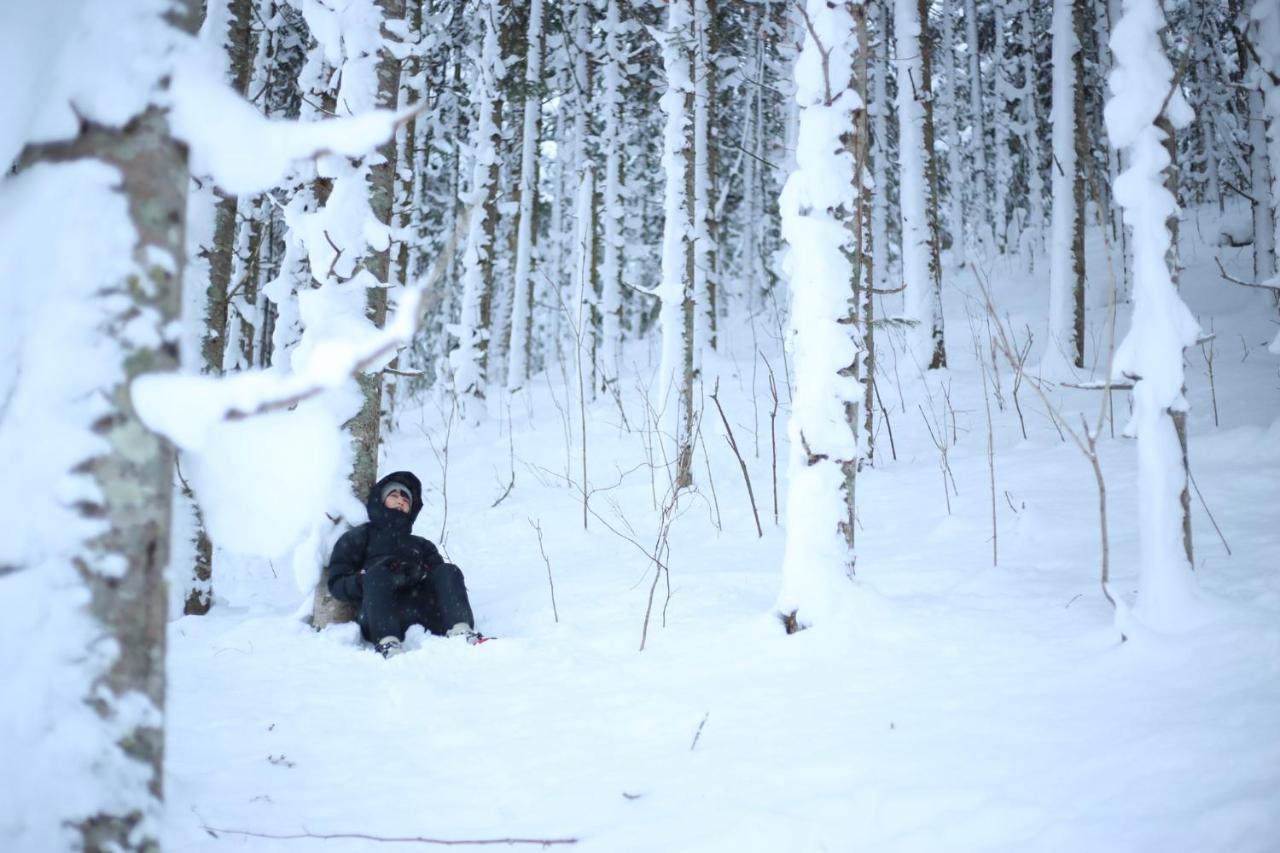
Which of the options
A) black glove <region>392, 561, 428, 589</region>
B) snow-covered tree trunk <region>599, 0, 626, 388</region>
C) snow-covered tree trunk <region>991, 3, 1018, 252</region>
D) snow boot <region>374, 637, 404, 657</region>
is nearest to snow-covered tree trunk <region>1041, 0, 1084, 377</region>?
snow-covered tree trunk <region>599, 0, 626, 388</region>

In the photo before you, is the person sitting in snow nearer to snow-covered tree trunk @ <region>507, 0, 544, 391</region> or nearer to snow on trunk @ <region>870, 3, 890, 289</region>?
snow-covered tree trunk @ <region>507, 0, 544, 391</region>

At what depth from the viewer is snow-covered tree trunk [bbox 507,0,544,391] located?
9789mm

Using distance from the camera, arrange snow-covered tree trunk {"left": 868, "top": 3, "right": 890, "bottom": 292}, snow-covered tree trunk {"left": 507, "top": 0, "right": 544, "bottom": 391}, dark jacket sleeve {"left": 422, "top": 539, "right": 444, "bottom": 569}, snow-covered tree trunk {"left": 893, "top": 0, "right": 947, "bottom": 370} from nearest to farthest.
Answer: dark jacket sleeve {"left": 422, "top": 539, "right": 444, "bottom": 569}, snow-covered tree trunk {"left": 893, "top": 0, "right": 947, "bottom": 370}, snow-covered tree trunk {"left": 507, "top": 0, "right": 544, "bottom": 391}, snow-covered tree trunk {"left": 868, "top": 3, "right": 890, "bottom": 292}

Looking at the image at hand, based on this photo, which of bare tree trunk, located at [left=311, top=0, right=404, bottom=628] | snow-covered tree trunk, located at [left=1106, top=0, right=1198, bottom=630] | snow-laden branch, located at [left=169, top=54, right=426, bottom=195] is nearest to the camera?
snow-laden branch, located at [left=169, top=54, right=426, bottom=195]

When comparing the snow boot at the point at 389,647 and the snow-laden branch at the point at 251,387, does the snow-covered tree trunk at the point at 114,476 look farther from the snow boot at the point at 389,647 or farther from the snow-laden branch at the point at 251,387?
the snow boot at the point at 389,647

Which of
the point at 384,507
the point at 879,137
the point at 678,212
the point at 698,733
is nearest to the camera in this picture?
the point at 698,733

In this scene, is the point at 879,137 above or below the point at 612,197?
above

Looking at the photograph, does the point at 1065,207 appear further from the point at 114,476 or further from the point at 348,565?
the point at 114,476

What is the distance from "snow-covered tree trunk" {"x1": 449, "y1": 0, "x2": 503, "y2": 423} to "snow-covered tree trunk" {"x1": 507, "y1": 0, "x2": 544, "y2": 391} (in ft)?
1.98

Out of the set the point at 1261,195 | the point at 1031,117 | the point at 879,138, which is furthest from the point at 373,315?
the point at 1031,117

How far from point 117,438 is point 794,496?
7.78ft

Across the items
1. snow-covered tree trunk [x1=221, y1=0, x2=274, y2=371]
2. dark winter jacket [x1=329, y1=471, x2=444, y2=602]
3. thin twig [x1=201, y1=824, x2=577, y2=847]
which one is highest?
snow-covered tree trunk [x1=221, y1=0, x2=274, y2=371]

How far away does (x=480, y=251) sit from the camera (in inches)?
356

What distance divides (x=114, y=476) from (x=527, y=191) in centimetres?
989
